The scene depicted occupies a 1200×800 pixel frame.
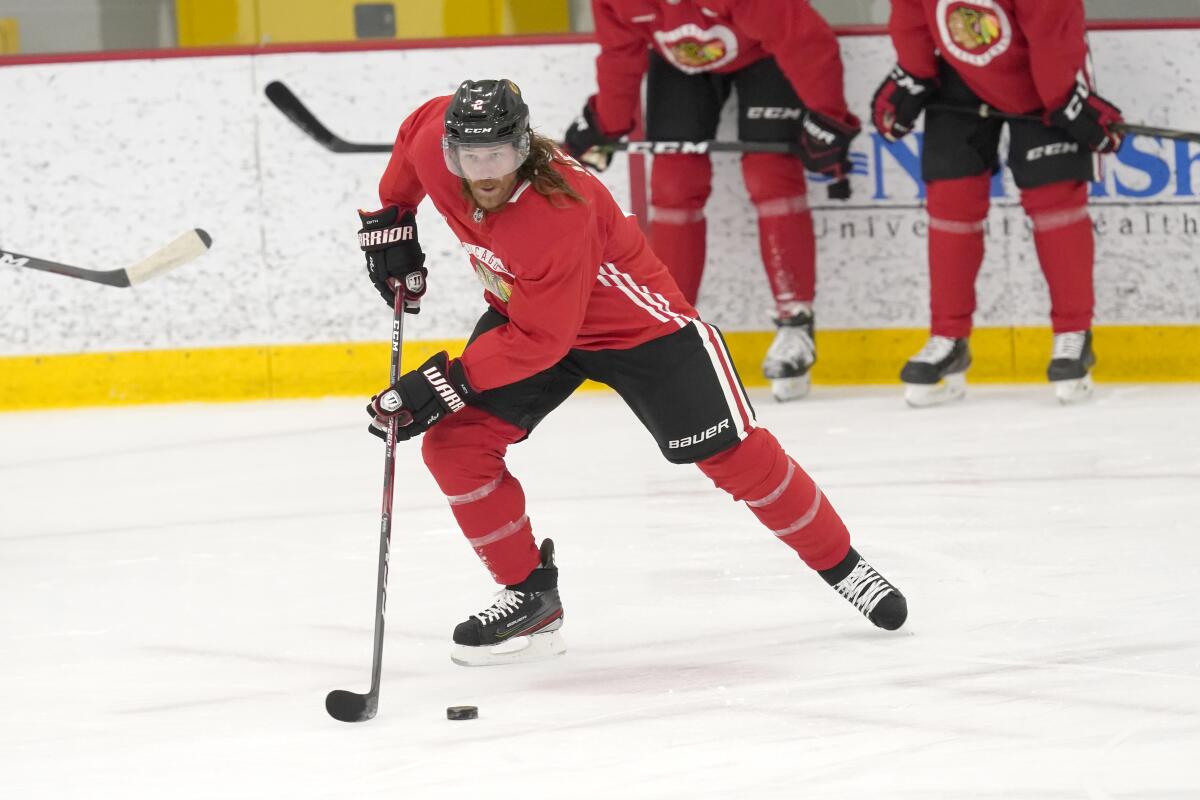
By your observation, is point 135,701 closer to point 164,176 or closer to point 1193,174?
point 164,176

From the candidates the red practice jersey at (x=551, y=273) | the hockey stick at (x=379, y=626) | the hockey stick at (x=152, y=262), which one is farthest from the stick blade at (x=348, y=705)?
the hockey stick at (x=152, y=262)

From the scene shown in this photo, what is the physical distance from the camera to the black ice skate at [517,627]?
2488 millimetres

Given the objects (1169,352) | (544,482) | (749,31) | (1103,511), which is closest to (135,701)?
(544,482)

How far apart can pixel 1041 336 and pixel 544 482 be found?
1639 mm

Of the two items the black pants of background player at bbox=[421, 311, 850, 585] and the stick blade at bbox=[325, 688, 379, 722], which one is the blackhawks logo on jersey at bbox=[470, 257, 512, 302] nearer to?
the black pants of background player at bbox=[421, 311, 850, 585]

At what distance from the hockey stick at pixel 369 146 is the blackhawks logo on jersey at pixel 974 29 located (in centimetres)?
52

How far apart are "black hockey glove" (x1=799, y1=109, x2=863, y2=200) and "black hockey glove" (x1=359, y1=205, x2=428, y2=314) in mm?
2154

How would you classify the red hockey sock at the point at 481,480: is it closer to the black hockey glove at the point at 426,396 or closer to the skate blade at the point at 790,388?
the black hockey glove at the point at 426,396

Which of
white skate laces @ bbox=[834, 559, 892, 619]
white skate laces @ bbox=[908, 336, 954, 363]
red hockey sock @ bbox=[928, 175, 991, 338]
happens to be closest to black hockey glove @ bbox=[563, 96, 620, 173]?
red hockey sock @ bbox=[928, 175, 991, 338]

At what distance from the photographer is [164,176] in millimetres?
4957

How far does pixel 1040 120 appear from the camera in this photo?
4.36 m

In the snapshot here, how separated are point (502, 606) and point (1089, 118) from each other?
2.37m

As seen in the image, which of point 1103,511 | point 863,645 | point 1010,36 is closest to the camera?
point 863,645

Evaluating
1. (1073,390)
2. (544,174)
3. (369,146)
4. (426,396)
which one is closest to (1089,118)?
(1073,390)
